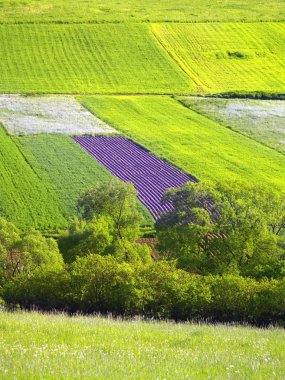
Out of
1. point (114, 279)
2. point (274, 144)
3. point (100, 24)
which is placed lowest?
point (114, 279)

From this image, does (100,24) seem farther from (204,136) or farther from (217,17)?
(204,136)

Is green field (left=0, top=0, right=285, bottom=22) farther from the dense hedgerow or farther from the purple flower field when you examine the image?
the dense hedgerow

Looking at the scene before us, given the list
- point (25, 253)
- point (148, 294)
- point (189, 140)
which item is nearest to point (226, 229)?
point (148, 294)

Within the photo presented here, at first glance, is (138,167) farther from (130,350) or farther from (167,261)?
(130,350)

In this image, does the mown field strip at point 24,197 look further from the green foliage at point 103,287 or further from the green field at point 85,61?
the green field at point 85,61

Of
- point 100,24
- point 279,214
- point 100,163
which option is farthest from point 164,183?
point 100,24

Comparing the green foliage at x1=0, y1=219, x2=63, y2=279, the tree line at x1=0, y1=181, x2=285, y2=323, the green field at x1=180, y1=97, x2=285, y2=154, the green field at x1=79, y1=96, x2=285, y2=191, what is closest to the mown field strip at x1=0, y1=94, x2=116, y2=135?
the green field at x1=79, y1=96, x2=285, y2=191
